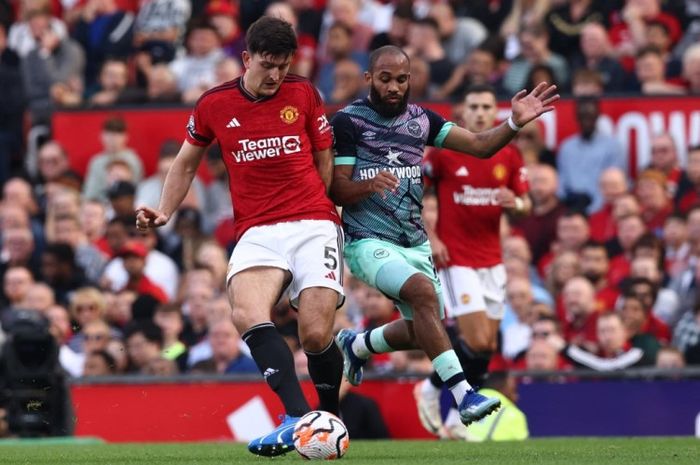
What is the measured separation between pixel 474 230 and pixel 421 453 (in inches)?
104

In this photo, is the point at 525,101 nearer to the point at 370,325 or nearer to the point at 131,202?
the point at 370,325

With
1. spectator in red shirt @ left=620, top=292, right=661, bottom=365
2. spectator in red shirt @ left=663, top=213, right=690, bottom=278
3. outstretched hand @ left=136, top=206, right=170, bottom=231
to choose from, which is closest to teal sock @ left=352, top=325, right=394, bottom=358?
outstretched hand @ left=136, top=206, right=170, bottom=231

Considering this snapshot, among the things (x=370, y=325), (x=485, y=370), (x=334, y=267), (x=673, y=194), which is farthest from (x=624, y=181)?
(x=334, y=267)

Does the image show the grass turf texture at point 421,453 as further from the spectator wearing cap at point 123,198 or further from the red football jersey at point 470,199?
the spectator wearing cap at point 123,198

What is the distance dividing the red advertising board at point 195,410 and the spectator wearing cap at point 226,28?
21.0 feet

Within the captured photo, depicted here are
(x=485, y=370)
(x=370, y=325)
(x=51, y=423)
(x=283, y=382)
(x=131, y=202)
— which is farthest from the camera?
(x=131, y=202)

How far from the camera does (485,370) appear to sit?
1384cm

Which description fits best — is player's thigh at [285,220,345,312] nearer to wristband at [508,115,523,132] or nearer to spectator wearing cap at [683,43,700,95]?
wristband at [508,115,523,132]

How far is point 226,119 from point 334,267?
1093 millimetres

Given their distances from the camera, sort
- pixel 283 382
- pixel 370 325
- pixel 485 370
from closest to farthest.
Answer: pixel 283 382, pixel 485 370, pixel 370 325

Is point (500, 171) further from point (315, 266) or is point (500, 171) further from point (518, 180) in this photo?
point (315, 266)

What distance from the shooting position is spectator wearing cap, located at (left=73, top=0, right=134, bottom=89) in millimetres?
22047

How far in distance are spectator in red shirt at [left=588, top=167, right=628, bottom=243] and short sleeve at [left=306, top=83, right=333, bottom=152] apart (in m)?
6.81

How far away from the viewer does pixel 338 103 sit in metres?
18.8
